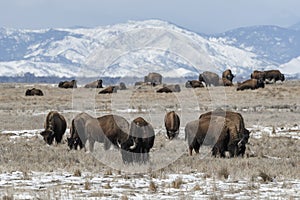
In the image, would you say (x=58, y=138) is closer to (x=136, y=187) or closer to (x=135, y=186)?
(x=135, y=186)

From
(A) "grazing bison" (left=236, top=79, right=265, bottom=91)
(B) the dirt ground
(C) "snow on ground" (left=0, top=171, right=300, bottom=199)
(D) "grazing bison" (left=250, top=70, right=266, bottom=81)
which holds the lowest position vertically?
(C) "snow on ground" (left=0, top=171, right=300, bottom=199)

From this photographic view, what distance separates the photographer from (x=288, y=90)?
5409cm

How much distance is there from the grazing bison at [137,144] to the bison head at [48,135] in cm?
694

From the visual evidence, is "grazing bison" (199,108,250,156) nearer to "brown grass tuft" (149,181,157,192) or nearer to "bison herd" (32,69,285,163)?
"bison herd" (32,69,285,163)

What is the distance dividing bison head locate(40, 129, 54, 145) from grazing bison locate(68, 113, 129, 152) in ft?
4.71

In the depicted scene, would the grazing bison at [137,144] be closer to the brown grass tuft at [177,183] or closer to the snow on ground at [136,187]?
the snow on ground at [136,187]

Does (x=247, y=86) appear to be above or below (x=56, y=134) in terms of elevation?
above

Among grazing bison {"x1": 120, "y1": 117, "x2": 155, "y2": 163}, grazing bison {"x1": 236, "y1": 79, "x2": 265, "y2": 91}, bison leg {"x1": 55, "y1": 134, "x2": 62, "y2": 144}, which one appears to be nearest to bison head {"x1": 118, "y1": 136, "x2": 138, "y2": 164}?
grazing bison {"x1": 120, "y1": 117, "x2": 155, "y2": 163}

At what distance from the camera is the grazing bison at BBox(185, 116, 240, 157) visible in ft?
66.1

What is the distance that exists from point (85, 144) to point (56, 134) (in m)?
1.98

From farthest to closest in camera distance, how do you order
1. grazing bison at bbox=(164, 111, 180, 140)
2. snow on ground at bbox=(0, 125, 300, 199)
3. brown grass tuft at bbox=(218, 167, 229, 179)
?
1. grazing bison at bbox=(164, 111, 180, 140)
2. brown grass tuft at bbox=(218, 167, 229, 179)
3. snow on ground at bbox=(0, 125, 300, 199)

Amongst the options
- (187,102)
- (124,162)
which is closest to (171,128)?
(124,162)

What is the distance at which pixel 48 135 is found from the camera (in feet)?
82.4

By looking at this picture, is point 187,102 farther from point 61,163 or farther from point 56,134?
point 61,163
